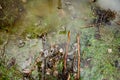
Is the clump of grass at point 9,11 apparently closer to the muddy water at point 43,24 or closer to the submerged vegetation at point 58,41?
the submerged vegetation at point 58,41

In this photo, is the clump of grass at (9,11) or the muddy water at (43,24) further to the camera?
the clump of grass at (9,11)

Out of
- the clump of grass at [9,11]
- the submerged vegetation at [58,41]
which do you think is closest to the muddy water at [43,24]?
the submerged vegetation at [58,41]

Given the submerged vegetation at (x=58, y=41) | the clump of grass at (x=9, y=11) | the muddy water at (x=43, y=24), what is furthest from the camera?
the clump of grass at (x=9, y=11)

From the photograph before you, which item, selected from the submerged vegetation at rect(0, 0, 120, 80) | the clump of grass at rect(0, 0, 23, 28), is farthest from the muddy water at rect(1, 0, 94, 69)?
the clump of grass at rect(0, 0, 23, 28)

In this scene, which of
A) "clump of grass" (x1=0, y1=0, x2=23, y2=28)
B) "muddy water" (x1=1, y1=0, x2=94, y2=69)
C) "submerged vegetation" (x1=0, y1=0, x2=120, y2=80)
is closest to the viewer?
"submerged vegetation" (x1=0, y1=0, x2=120, y2=80)

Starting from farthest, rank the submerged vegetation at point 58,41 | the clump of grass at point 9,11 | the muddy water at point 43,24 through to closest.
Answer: the clump of grass at point 9,11
the muddy water at point 43,24
the submerged vegetation at point 58,41

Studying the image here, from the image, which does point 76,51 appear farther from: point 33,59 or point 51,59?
point 33,59

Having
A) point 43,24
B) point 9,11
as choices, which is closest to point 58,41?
point 43,24

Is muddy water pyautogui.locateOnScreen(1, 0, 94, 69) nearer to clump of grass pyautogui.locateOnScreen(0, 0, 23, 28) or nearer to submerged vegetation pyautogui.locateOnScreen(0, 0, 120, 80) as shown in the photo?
submerged vegetation pyautogui.locateOnScreen(0, 0, 120, 80)
